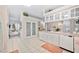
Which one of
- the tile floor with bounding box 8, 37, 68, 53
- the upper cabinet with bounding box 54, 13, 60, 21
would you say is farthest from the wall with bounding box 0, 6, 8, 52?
the upper cabinet with bounding box 54, 13, 60, 21

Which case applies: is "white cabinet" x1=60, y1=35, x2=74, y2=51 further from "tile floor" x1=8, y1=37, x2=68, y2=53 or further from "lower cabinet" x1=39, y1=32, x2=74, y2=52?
"tile floor" x1=8, y1=37, x2=68, y2=53

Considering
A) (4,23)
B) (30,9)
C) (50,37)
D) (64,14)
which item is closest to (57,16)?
(64,14)

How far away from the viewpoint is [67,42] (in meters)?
2.11

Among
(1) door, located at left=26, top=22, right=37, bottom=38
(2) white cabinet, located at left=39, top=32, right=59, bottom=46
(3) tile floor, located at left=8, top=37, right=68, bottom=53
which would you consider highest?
(1) door, located at left=26, top=22, right=37, bottom=38

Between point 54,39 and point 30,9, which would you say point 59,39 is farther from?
point 30,9

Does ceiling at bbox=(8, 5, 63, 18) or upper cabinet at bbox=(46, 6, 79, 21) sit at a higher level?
ceiling at bbox=(8, 5, 63, 18)

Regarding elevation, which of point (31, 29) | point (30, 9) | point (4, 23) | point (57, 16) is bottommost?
point (31, 29)

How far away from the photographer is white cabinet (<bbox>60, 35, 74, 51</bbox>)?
2.07m

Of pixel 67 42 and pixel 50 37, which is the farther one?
pixel 50 37

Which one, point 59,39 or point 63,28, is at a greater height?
point 63,28

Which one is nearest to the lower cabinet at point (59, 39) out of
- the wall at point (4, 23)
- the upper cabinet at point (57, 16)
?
the upper cabinet at point (57, 16)
